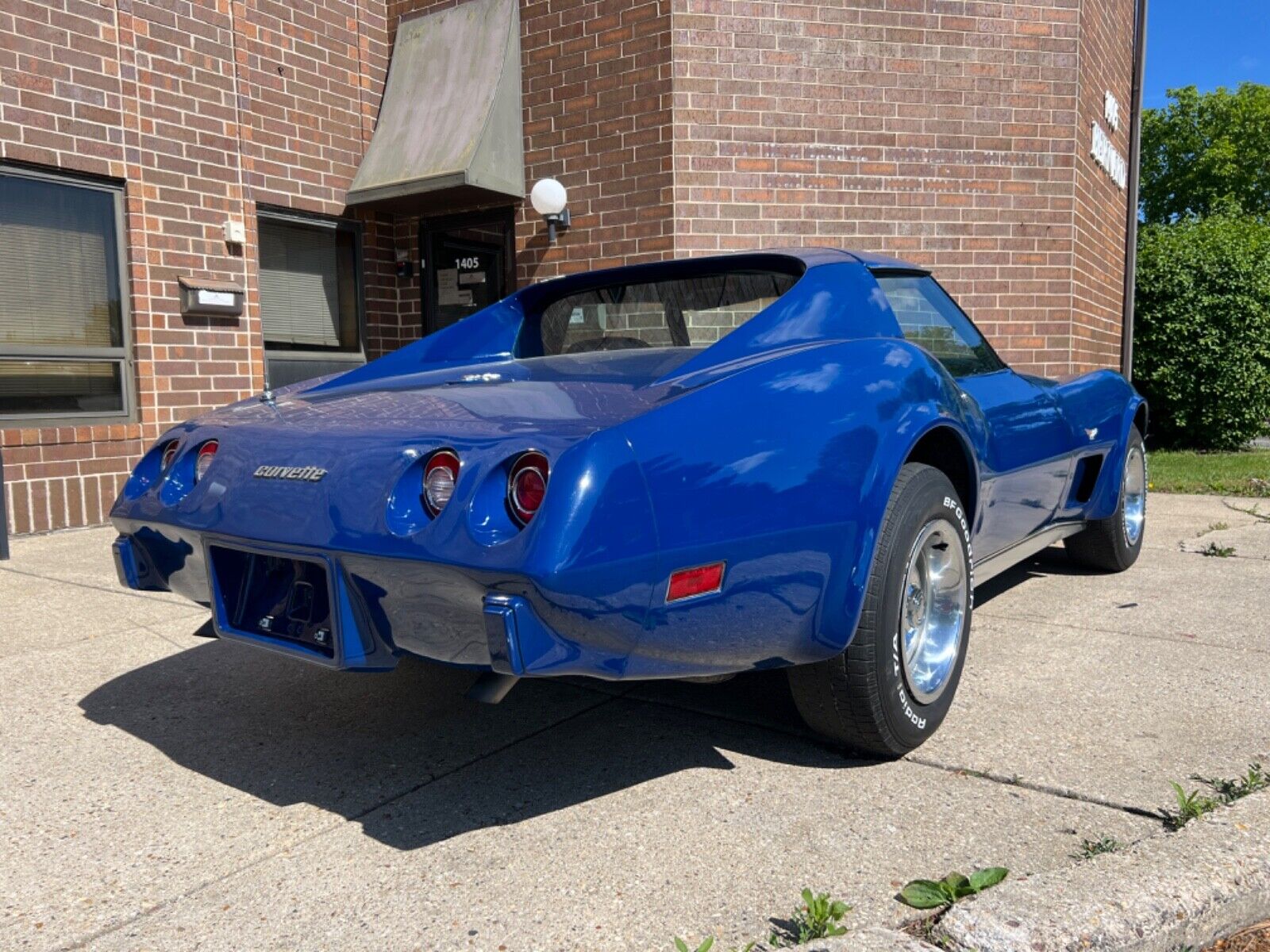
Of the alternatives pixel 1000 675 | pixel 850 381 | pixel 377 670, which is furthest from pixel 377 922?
pixel 1000 675

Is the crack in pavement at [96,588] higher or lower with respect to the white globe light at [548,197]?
lower

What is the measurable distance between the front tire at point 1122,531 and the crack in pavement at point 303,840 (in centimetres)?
285

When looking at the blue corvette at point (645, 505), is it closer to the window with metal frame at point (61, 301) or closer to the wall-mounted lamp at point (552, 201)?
the window with metal frame at point (61, 301)

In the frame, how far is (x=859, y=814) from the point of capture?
A: 2369 millimetres

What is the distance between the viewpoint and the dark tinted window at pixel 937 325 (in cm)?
337

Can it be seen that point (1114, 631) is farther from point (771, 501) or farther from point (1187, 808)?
point (771, 501)

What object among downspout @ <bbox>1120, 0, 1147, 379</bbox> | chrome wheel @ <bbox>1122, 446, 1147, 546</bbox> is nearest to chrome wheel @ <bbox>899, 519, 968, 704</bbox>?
chrome wheel @ <bbox>1122, 446, 1147, 546</bbox>

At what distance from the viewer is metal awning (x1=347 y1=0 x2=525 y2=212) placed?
Result: 27.2 ft

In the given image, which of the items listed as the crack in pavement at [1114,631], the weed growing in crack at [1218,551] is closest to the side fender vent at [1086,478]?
the crack in pavement at [1114,631]

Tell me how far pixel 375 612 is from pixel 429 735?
2.83 ft

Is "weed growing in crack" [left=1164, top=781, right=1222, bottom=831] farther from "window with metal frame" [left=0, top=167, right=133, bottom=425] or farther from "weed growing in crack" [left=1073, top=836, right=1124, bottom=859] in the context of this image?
"window with metal frame" [left=0, top=167, right=133, bottom=425]

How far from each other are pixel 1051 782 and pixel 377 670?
63.3 inches

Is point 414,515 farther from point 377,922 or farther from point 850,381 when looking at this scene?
point 850,381

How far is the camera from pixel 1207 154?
123 feet
